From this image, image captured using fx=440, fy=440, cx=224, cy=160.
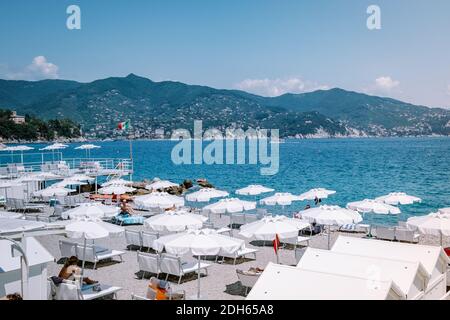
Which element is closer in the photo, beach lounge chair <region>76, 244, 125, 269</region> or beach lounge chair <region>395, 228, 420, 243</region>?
beach lounge chair <region>76, 244, 125, 269</region>

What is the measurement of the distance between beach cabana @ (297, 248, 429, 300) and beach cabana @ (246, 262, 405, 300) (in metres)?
0.79

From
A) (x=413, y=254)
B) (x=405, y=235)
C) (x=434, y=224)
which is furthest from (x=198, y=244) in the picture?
(x=405, y=235)

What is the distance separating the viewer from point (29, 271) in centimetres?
784

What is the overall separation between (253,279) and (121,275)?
3.73 meters

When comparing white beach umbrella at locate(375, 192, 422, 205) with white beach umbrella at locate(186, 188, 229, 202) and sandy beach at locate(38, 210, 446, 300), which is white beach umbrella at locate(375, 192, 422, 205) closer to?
sandy beach at locate(38, 210, 446, 300)

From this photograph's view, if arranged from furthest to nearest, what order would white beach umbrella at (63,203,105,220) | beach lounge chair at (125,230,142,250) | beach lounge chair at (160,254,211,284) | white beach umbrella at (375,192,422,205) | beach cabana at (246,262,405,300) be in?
white beach umbrella at (375,192,422,205) → white beach umbrella at (63,203,105,220) → beach lounge chair at (125,230,142,250) → beach lounge chair at (160,254,211,284) → beach cabana at (246,262,405,300)

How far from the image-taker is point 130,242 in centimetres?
1419

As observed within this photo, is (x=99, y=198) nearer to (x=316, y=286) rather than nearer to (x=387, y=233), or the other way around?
(x=387, y=233)

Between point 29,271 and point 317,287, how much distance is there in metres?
5.08

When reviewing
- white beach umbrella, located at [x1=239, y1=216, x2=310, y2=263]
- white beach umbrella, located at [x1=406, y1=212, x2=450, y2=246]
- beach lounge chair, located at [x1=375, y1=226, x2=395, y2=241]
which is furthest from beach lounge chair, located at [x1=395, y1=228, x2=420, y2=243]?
white beach umbrella, located at [x1=239, y1=216, x2=310, y2=263]

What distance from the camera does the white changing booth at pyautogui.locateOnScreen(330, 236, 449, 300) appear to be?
8031 mm

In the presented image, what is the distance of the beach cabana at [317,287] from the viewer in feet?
19.6

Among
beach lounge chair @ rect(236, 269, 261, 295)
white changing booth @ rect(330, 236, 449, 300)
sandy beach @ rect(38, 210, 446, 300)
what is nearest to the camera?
white changing booth @ rect(330, 236, 449, 300)

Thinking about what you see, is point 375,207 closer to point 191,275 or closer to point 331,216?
point 331,216
